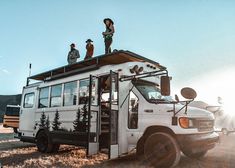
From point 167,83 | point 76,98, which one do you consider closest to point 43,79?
point 76,98

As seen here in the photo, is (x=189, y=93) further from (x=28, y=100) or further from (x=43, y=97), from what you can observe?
(x=28, y=100)

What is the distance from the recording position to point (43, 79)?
10.7 m

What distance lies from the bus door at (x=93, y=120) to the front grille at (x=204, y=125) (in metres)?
2.74

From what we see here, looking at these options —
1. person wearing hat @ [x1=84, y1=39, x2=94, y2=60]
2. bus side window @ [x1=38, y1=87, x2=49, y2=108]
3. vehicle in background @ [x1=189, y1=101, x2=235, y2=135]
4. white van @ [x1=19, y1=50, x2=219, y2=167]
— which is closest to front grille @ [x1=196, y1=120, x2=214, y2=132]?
white van @ [x1=19, y1=50, x2=219, y2=167]

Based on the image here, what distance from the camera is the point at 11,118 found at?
70.0 feet

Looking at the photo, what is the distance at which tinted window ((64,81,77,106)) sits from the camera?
27.3ft

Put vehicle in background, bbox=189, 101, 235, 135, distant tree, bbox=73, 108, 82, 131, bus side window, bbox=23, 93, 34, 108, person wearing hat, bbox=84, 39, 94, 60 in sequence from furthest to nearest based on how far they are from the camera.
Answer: vehicle in background, bbox=189, 101, 235, 135 → bus side window, bbox=23, 93, 34, 108 → person wearing hat, bbox=84, 39, 94, 60 → distant tree, bbox=73, 108, 82, 131

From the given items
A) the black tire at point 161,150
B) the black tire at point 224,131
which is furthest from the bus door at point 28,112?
the black tire at point 224,131

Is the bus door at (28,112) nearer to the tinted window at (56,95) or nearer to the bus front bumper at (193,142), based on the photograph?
the tinted window at (56,95)

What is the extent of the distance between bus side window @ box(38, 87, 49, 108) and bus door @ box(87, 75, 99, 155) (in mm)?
2721

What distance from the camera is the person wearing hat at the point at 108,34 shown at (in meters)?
9.19

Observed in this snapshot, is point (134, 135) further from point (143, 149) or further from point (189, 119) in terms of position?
point (189, 119)

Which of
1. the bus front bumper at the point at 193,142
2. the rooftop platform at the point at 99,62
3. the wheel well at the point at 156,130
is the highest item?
the rooftop platform at the point at 99,62

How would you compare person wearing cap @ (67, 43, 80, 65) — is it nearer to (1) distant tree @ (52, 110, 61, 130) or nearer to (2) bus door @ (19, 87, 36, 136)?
(2) bus door @ (19, 87, 36, 136)
